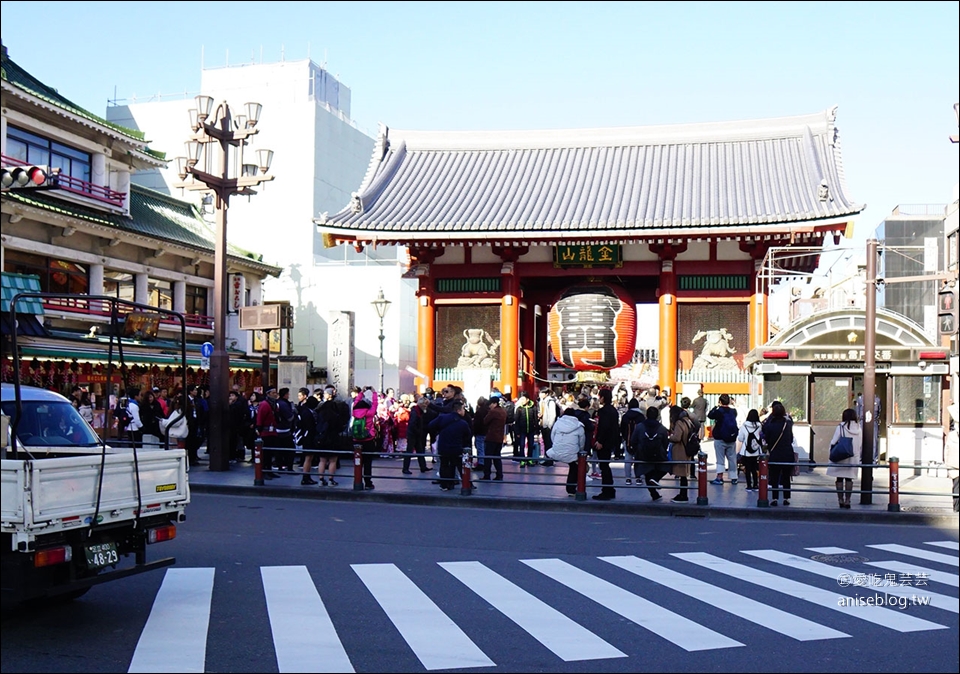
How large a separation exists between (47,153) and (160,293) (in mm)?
7622

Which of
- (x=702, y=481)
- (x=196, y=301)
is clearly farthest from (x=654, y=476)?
(x=196, y=301)

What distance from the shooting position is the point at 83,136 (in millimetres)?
31844

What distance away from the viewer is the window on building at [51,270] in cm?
2868

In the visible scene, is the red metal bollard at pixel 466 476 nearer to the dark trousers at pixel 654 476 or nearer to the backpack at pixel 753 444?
the dark trousers at pixel 654 476

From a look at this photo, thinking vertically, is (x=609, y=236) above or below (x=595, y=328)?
above

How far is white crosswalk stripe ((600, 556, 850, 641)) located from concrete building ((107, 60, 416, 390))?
1327 inches

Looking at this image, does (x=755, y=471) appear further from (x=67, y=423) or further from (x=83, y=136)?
(x=83, y=136)

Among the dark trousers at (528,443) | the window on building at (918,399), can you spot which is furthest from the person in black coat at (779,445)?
the dark trousers at (528,443)

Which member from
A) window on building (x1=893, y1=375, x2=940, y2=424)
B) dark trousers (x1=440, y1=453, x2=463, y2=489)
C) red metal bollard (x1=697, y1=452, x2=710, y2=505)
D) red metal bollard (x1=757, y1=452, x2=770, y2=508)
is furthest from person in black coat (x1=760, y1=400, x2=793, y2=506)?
window on building (x1=893, y1=375, x2=940, y2=424)

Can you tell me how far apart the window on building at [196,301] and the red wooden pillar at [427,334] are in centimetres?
1481

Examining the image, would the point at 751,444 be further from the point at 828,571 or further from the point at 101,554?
the point at 101,554

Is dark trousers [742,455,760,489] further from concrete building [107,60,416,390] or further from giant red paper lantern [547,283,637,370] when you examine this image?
concrete building [107,60,416,390]

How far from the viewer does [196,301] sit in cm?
3922

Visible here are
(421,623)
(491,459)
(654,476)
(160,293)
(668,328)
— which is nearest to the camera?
(421,623)
